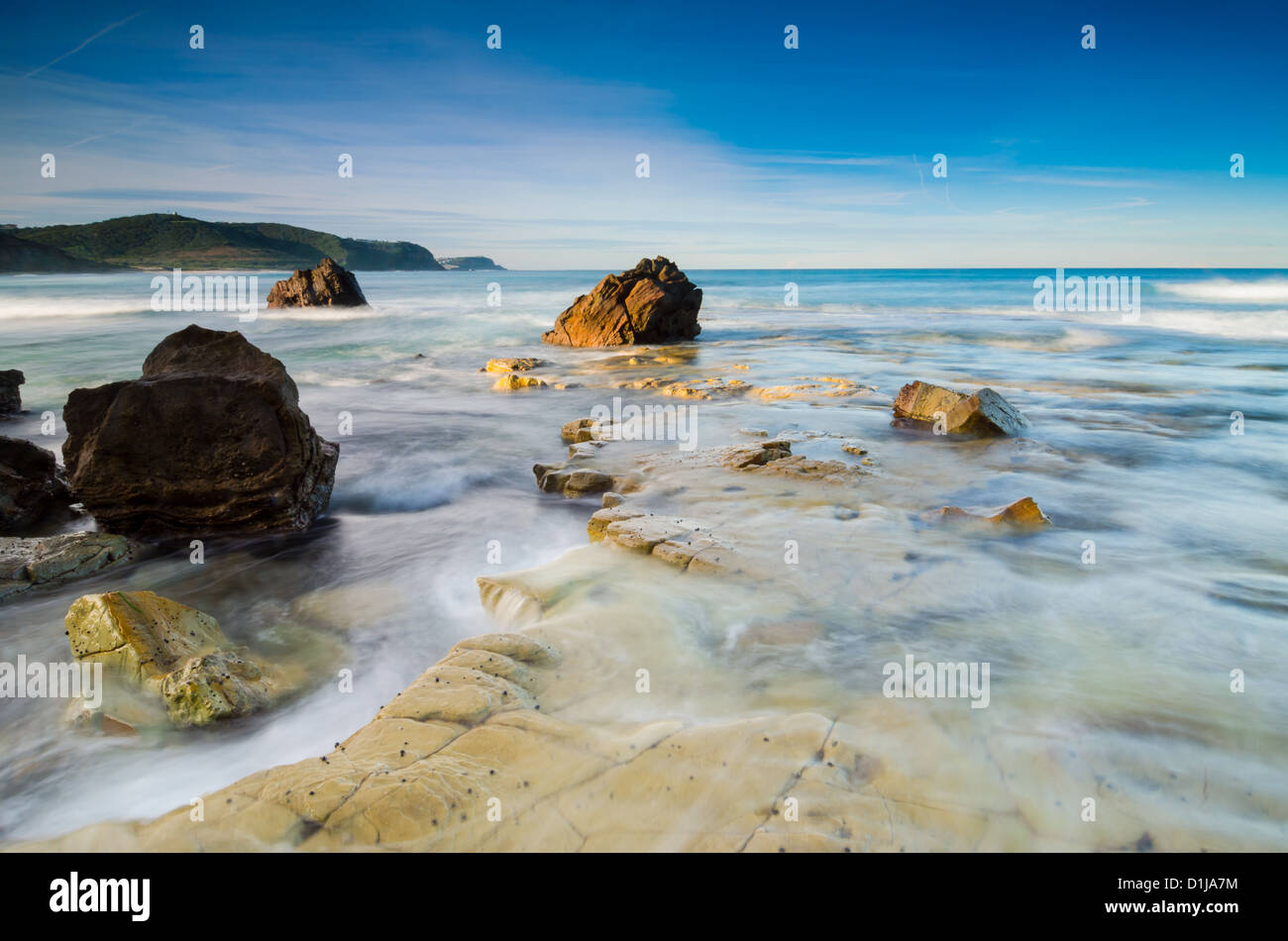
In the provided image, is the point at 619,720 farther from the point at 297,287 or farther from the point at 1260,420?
the point at 297,287

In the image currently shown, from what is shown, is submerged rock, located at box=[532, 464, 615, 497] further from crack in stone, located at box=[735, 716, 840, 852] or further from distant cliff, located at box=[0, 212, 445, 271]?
distant cliff, located at box=[0, 212, 445, 271]

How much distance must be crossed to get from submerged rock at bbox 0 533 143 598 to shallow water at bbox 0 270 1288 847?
190 millimetres

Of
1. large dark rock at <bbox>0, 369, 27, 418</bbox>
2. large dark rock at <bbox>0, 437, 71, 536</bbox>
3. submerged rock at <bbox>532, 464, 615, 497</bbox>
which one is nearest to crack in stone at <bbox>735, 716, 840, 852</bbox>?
submerged rock at <bbox>532, 464, 615, 497</bbox>

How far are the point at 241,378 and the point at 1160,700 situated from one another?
7.77 m

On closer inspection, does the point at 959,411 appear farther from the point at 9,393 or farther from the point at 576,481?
the point at 9,393

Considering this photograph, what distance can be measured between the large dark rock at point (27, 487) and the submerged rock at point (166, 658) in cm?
373

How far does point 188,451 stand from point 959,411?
9841mm

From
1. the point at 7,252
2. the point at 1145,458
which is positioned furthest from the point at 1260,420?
the point at 7,252

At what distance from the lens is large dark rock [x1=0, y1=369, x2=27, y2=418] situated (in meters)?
11.7

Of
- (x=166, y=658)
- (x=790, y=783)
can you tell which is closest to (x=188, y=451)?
(x=166, y=658)

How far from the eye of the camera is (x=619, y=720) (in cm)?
347

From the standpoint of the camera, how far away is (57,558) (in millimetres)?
5930

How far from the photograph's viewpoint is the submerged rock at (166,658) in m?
3.89

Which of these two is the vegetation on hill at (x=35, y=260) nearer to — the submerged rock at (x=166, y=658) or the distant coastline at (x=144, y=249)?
the distant coastline at (x=144, y=249)
